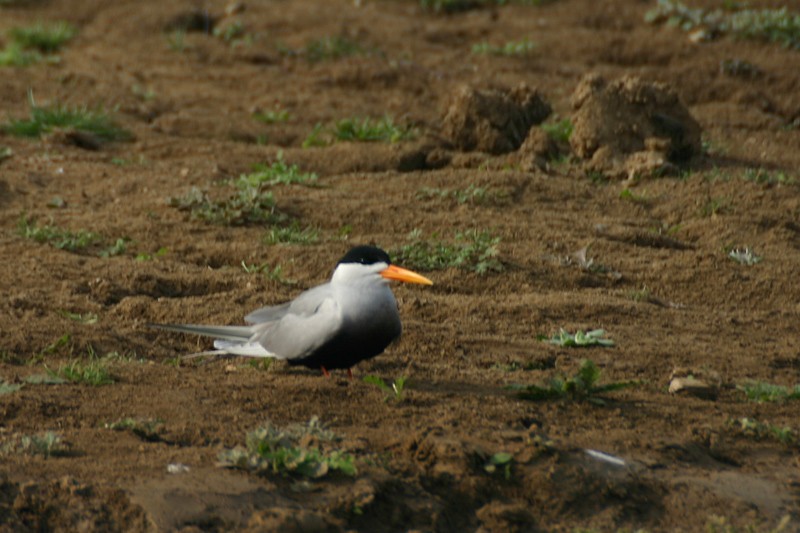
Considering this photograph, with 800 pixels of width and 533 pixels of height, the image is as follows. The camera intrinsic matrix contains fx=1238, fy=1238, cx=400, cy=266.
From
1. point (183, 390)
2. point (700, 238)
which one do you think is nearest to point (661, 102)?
point (700, 238)

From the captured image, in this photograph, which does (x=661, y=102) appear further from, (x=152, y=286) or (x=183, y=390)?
(x=183, y=390)

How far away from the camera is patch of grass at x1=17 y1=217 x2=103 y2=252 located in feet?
24.4

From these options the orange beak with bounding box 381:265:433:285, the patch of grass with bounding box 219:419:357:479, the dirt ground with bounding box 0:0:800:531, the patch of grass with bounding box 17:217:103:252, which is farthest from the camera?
the patch of grass with bounding box 17:217:103:252

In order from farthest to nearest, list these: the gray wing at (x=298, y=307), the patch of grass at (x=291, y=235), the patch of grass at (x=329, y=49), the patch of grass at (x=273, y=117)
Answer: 1. the patch of grass at (x=329, y=49)
2. the patch of grass at (x=273, y=117)
3. the patch of grass at (x=291, y=235)
4. the gray wing at (x=298, y=307)

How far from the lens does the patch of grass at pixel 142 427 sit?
14.7 ft

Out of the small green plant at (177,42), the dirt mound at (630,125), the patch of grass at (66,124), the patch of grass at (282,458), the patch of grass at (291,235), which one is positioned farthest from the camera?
the small green plant at (177,42)

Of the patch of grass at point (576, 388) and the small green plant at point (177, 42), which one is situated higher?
the small green plant at point (177, 42)

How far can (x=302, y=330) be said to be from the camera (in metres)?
5.41

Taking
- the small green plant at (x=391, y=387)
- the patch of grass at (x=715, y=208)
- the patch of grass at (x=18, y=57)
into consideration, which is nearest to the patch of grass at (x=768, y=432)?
the small green plant at (x=391, y=387)

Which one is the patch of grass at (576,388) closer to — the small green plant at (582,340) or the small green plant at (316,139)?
the small green plant at (582,340)

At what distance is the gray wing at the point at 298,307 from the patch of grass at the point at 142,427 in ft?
3.69

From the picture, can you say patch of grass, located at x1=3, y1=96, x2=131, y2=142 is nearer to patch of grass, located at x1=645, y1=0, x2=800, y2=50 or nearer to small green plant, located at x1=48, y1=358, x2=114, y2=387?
small green plant, located at x1=48, y1=358, x2=114, y2=387

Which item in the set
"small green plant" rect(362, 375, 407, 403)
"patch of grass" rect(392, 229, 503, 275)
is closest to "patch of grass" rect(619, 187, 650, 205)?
"patch of grass" rect(392, 229, 503, 275)

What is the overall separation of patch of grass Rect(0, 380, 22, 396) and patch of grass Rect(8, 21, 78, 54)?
8.16 meters
